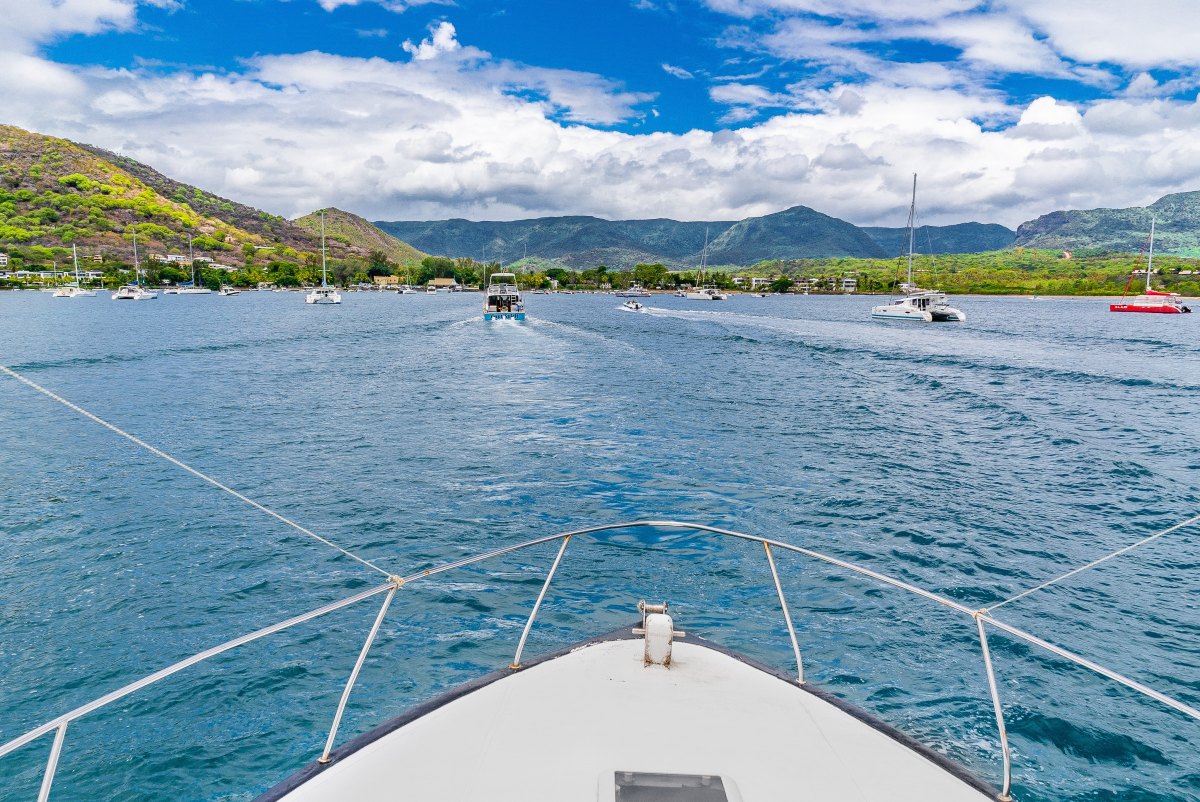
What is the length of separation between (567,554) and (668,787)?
8485 mm

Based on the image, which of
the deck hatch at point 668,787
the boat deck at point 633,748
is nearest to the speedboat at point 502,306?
the boat deck at point 633,748

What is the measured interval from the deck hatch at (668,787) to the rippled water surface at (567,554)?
4527 mm

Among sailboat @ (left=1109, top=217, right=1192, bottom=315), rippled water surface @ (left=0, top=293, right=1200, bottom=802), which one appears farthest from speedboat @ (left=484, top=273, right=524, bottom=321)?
sailboat @ (left=1109, top=217, right=1192, bottom=315)

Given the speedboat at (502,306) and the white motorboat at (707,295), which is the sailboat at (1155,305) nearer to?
the white motorboat at (707,295)

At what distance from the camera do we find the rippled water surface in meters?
7.15

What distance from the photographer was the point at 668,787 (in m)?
3.38

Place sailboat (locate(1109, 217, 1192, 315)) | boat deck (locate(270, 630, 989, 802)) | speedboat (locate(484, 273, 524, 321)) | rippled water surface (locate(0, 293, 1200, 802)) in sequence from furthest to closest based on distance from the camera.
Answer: sailboat (locate(1109, 217, 1192, 315)) → speedboat (locate(484, 273, 524, 321)) → rippled water surface (locate(0, 293, 1200, 802)) → boat deck (locate(270, 630, 989, 802))

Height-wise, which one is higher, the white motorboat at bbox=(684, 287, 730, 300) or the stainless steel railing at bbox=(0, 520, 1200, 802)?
the white motorboat at bbox=(684, 287, 730, 300)

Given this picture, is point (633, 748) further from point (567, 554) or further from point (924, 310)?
point (924, 310)

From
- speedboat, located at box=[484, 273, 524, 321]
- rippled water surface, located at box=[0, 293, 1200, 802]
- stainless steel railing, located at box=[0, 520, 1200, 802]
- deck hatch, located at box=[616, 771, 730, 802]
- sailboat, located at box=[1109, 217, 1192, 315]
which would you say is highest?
sailboat, located at box=[1109, 217, 1192, 315]

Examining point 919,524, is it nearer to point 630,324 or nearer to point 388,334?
point 388,334

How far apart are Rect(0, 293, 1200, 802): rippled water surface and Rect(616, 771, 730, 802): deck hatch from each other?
4527 mm

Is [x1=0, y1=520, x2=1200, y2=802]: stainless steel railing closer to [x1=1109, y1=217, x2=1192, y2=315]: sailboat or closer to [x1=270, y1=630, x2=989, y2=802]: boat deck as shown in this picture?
[x1=270, y1=630, x2=989, y2=802]: boat deck

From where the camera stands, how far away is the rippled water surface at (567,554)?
23.5 feet
